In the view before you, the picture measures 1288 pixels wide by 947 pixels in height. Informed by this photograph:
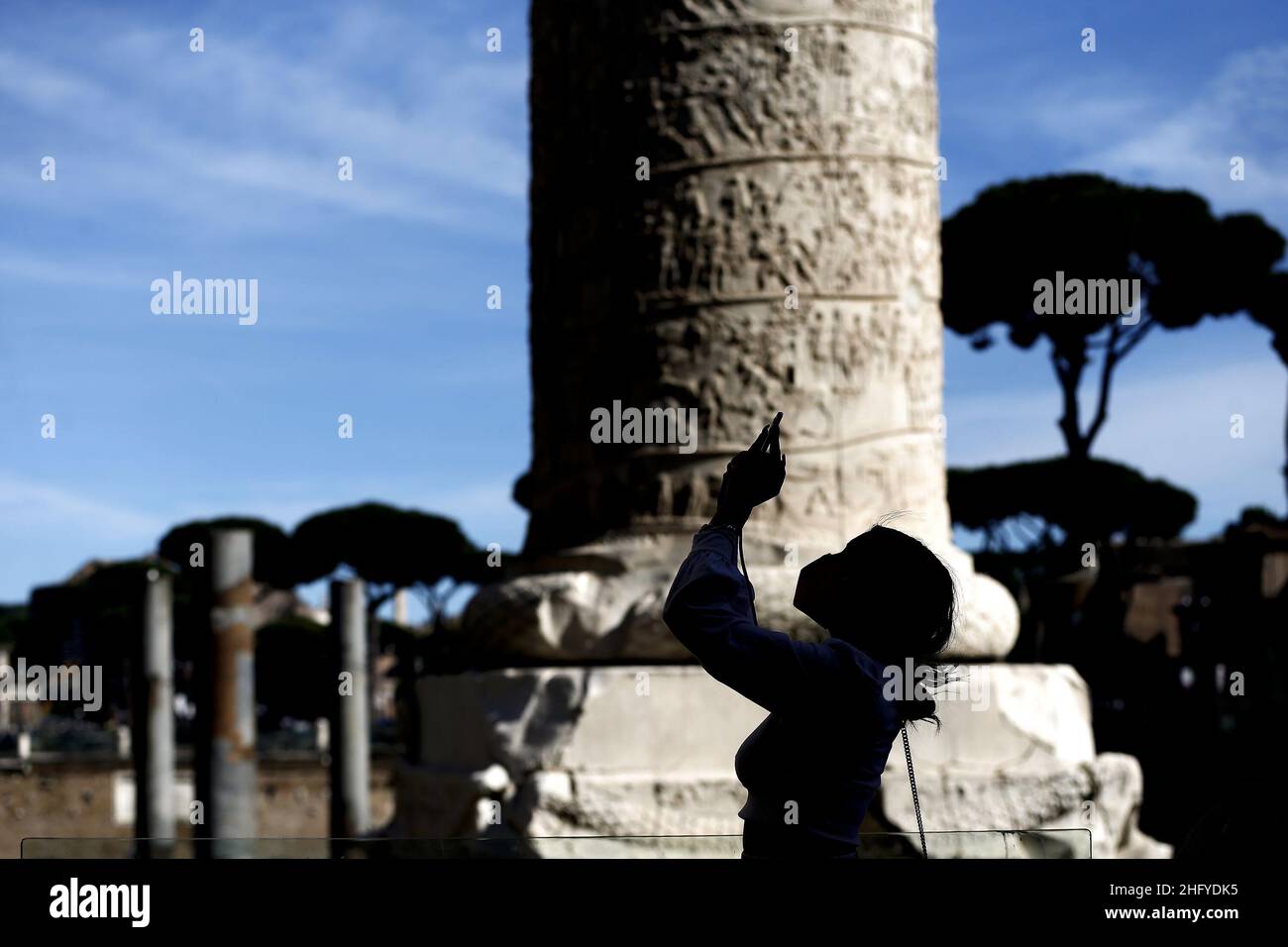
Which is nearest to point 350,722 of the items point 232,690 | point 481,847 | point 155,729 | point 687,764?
point 155,729

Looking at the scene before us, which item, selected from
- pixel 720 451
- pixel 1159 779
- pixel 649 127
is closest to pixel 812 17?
pixel 649 127

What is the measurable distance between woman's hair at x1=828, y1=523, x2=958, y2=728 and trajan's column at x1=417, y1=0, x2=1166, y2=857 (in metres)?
2.98

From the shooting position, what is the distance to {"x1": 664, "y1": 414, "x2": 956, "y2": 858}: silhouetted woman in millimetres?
1946

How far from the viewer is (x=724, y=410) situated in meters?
5.32

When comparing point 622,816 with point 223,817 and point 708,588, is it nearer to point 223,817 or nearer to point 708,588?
point 708,588

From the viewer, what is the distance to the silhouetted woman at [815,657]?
195 cm

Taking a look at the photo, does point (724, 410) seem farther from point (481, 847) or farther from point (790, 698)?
point (481, 847)

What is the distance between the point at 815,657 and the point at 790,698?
0.19 ft

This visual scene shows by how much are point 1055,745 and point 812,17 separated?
251cm

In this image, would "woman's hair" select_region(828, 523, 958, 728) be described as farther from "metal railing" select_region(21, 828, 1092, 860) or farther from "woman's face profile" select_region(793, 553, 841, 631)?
"metal railing" select_region(21, 828, 1092, 860)

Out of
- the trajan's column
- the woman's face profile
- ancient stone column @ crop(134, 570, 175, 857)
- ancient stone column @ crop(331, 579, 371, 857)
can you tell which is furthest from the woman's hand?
ancient stone column @ crop(134, 570, 175, 857)

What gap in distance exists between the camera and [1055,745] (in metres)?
5.27

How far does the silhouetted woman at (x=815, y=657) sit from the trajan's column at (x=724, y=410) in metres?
2.98

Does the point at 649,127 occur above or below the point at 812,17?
below
